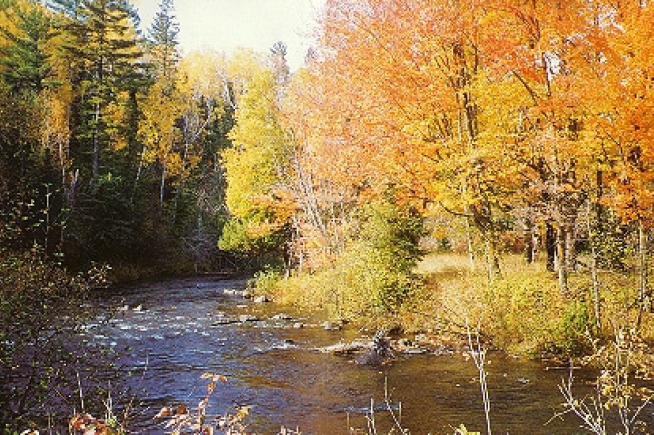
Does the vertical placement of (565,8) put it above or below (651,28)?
above

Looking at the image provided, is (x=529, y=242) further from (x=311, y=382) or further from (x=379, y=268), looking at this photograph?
(x=311, y=382)

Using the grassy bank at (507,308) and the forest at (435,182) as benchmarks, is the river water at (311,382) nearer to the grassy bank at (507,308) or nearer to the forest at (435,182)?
the grassy bank at (507,308)

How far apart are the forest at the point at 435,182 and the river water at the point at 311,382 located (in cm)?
145

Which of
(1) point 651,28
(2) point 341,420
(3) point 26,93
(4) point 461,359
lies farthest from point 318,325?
(3) point 26,93

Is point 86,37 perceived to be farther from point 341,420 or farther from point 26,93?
point 341,420

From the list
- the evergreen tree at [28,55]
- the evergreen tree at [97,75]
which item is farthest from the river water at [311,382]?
the evergreen tree at [28,55]

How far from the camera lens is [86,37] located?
4188 centimetres

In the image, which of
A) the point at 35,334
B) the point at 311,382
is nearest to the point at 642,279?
the point at 311,382

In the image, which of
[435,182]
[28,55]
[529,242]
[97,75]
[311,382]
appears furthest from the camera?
[97,75]

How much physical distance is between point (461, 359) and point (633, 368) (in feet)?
13.1

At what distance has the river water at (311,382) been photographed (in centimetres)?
1018

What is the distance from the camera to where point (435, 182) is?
53.7ft

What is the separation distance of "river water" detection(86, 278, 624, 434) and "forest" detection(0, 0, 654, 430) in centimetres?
145

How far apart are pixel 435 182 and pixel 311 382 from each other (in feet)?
22.8
